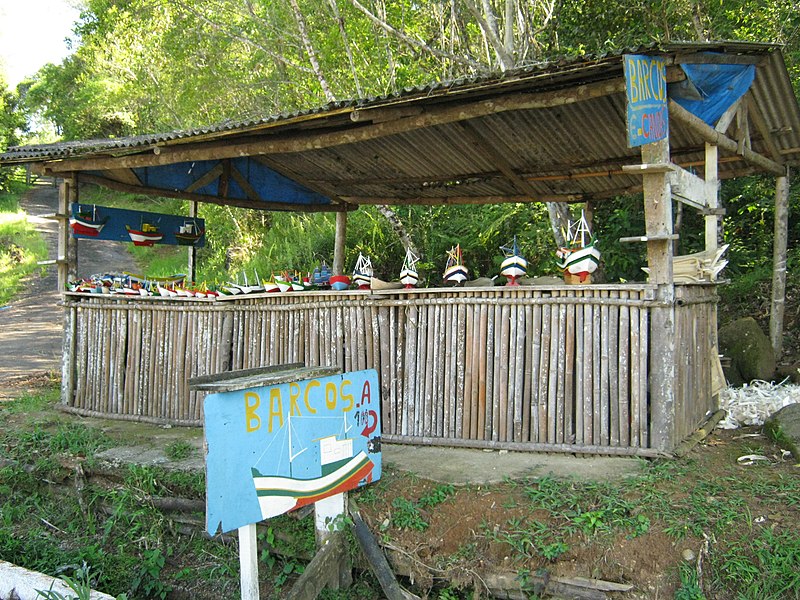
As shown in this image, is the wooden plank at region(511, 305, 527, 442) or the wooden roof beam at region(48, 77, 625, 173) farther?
the wooden plank at region(511, 305, 527, 442)

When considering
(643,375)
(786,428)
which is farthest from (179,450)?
(786,428)

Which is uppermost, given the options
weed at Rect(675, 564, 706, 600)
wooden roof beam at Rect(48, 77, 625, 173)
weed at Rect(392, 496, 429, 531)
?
wooden roof beam at Rect(48, 77, 625, 173)

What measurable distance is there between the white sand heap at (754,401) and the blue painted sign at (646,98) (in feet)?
10.2

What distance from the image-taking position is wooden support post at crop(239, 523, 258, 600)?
3715mm

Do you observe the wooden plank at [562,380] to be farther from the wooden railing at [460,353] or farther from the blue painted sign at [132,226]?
the blue painted sign at [132,226]

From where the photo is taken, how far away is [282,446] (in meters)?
4.01

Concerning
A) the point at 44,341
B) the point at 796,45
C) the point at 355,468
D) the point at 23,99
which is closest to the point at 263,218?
the point at 44,341

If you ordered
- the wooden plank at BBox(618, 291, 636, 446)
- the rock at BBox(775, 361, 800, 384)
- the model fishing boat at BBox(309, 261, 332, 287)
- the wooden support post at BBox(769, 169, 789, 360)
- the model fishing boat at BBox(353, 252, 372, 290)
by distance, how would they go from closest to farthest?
the wooden plank at BBox(618, 291, 636, 446), the model fishing boat at BBox(353, 252, 372, 290), the model fishing boat at BBox(309, 261, 332, 287), the rock at BBox(775, 361, 800, 384), the wooden support post at BBox(769, 169, 789, 360)

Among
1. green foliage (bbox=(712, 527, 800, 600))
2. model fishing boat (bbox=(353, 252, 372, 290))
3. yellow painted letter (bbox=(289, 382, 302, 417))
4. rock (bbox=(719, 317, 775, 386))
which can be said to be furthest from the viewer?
rock (bbox=(719, 317, 775, 386))

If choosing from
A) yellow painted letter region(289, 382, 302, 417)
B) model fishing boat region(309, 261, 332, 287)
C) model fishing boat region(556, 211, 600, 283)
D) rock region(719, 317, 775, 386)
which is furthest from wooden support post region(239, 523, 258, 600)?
rock region(719, 317, 775, 386)

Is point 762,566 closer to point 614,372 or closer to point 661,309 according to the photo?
point 614,372

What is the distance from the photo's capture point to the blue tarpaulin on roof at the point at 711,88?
535 cm

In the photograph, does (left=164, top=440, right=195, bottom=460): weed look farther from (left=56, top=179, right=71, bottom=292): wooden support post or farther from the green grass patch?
the green grass patch

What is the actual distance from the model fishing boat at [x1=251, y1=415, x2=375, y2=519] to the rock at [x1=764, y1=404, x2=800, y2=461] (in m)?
3.38
